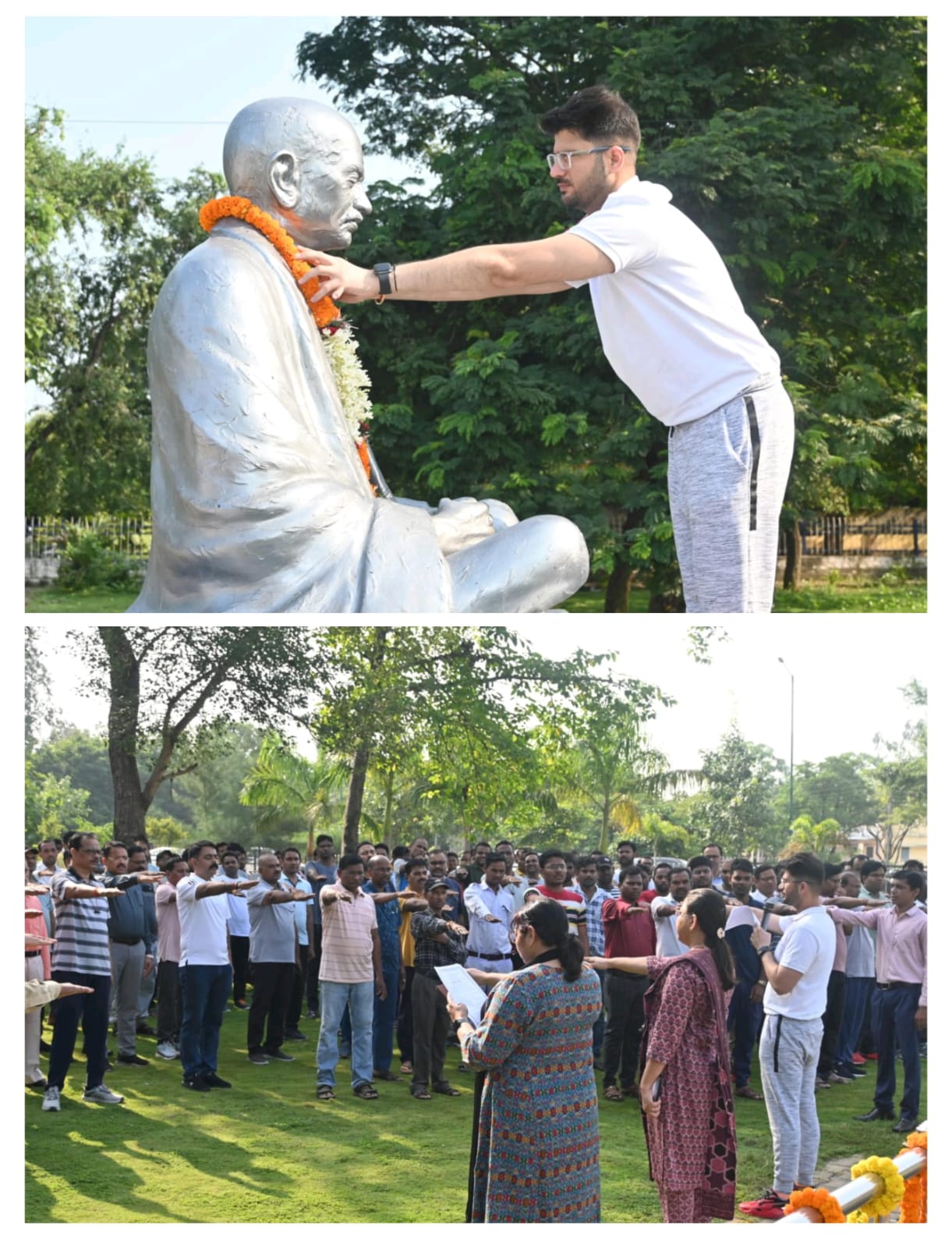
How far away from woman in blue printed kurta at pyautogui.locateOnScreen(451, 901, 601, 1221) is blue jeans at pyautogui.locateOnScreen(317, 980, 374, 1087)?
2.72 feet

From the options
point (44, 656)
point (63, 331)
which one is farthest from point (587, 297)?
point (44, 656)

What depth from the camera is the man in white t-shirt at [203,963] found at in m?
5.04

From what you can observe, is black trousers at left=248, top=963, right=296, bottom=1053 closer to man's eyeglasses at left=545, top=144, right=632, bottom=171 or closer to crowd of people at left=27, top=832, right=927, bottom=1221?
crowd of people at left=27, top=832, right=927, bottom=1221

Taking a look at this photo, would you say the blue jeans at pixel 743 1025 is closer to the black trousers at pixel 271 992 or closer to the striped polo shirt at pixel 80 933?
the black trousers at pixel 271 992

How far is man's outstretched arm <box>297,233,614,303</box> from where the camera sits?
412 centimetres

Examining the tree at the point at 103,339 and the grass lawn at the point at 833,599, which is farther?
the tree at the point at 103,339

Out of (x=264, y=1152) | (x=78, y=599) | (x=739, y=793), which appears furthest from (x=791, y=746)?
(x=78, y=599)

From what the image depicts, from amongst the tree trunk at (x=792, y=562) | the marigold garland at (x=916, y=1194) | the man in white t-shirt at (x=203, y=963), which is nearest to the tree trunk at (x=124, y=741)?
the man in white t-shirt at (x=203, y=963)

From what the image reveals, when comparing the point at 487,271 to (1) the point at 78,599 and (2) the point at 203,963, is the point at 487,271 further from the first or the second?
(1) the point at 78,599

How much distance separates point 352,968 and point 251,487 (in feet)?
6.60

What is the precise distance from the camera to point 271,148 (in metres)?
4.57

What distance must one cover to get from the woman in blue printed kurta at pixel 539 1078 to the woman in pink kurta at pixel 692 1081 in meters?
0.46

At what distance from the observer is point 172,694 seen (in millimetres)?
4969

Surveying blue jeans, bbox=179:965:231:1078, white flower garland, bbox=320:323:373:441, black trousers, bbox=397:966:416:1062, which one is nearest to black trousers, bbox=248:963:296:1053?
blue jeans, bbox=179:965:231:1078
